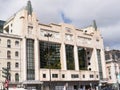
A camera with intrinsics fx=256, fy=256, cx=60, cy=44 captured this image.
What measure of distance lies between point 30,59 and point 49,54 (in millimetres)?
9346

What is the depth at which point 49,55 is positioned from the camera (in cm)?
8331

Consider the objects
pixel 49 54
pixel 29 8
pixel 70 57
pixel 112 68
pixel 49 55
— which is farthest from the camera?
pixel 112 68

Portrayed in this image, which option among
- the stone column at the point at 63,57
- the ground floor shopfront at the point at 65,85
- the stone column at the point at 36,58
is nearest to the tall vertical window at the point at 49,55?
the stone column at the point at 63,57

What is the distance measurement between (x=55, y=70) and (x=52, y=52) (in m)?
7.94

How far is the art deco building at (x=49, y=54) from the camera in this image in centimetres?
7325

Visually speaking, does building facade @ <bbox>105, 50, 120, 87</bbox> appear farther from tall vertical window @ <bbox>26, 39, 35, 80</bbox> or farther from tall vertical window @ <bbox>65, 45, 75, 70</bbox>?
tall vertical window @ <bbox>26, 39, 35, 80</bbox>

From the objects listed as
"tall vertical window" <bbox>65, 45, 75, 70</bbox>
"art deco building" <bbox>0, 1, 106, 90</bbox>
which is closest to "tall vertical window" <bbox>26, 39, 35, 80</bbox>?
"art deco building" <bbox>0, 1, 106, 90</bbox>

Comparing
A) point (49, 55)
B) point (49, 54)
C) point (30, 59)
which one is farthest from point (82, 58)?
point (30, 59)

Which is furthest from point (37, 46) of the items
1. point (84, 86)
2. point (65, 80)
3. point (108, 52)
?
point (108, 52)

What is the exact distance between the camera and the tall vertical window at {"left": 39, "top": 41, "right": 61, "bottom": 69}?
271 ft

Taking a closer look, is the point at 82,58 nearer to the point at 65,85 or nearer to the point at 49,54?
the point at 65,85

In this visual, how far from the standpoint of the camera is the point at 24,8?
80.2 m

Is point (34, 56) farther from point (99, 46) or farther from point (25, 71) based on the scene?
point (99, 46)

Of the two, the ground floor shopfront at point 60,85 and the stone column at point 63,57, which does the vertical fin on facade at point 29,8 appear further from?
the ground floor shopfront at point 60,85
